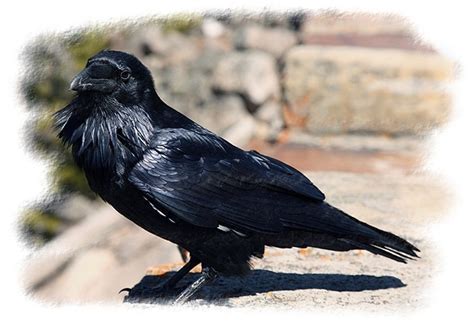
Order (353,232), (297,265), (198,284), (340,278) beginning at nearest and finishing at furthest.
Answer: (198,284)
(353,232)
(340,278)
(297,265)

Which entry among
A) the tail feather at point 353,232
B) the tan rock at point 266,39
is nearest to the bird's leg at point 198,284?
the tail feather at point 353,232

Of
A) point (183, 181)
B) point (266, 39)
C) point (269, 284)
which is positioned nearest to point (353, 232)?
point (269, 284)

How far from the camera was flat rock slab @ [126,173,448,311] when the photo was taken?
4.98 meters

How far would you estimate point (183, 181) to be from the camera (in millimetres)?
4688

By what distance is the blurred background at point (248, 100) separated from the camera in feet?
25.0

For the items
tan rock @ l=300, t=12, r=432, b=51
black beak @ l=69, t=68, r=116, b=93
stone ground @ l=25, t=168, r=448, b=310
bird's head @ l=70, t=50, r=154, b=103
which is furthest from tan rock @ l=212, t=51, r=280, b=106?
black beak @ l=69, t=68, r=116, b=93

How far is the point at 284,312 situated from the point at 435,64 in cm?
555

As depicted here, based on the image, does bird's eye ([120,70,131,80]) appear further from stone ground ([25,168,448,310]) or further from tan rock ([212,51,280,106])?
tan rock ([212,51,280,106])

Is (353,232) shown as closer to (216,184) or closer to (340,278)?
(340,278)

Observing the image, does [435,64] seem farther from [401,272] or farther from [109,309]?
[109,309]

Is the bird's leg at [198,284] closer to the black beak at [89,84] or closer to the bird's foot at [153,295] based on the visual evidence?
the bird's foot at [153,295]

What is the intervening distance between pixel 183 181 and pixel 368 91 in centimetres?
518

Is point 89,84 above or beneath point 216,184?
above

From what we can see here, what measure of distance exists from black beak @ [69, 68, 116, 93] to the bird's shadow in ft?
4.12
